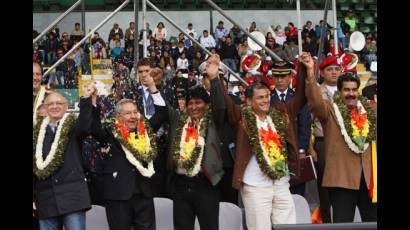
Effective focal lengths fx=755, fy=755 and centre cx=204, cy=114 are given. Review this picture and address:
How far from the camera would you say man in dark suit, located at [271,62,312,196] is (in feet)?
21.1

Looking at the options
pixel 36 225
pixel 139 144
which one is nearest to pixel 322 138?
pixel 139 144

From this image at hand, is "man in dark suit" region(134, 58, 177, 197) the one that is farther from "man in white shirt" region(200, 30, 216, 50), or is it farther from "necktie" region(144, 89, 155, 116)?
"man in white shirt" region(200, 30, 216, 50)

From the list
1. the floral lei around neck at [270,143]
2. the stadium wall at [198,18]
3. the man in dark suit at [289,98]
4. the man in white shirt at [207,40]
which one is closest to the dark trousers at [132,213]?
the floral lei around neck at [270,143]

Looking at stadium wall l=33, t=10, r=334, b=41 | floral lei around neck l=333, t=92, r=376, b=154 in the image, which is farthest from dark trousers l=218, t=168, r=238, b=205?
stadium wall l=33, t=10, r=334, b=41

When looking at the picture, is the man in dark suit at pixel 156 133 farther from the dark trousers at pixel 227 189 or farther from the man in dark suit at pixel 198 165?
the dark trousers at pixel 227 189

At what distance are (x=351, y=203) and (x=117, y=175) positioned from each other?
1.86m

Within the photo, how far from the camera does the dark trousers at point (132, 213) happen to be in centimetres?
584

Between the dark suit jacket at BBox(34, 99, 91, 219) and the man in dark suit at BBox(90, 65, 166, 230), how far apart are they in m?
0.17

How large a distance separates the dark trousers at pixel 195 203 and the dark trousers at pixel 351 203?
3.12 ft

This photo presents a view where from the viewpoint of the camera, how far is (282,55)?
17047mm
